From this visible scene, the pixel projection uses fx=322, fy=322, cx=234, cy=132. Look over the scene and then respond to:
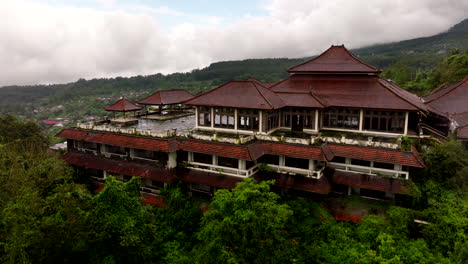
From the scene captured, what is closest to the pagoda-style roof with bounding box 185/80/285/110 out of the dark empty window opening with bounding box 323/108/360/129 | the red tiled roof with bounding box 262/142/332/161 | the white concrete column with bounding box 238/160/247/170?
the red tiled roof with bounding box 262/142/332/161

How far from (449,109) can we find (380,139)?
13433 millimetres

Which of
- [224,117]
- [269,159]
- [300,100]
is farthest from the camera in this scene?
[224,117]

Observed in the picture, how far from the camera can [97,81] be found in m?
193

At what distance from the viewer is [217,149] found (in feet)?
87.1

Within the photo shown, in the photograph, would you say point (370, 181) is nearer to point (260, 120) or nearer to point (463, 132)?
point (260, 120)

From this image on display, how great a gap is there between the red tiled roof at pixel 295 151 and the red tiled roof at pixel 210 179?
3549 mm

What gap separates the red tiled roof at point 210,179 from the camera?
2606 cm

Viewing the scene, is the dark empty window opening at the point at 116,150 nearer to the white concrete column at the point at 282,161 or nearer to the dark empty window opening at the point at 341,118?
the white concrete column at the point at 282,161

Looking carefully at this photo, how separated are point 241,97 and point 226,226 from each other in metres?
16.6

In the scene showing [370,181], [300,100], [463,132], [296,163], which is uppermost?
[300,100]

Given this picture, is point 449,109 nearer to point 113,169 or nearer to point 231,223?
point 231,223

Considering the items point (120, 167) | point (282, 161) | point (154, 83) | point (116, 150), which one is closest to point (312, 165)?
point (282, 161)

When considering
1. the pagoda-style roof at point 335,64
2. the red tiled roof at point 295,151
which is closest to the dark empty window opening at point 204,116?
the red tiled roof at point 295,151

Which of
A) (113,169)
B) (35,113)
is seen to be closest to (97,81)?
(35,113)
